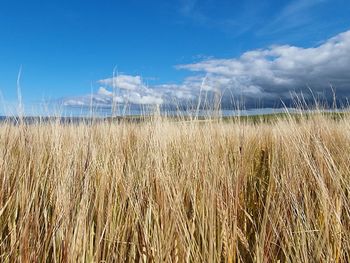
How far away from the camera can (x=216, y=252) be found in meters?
1.18

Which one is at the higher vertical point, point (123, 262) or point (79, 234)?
point (79, 234)

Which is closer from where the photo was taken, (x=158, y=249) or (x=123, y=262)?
(x=158, y=249)

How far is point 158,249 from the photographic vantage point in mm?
1144

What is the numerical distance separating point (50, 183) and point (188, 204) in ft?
2.35

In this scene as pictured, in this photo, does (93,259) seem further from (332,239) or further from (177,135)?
(177,135)

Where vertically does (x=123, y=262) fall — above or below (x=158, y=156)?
below

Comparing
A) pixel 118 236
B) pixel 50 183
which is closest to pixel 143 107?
pixel 50 183

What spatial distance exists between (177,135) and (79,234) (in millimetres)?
1654

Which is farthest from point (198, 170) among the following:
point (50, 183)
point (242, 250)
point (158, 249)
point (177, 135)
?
point (177, 135)

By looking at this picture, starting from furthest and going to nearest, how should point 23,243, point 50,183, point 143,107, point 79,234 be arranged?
point 143,107
point 50,183
point 79,234
point 23,243

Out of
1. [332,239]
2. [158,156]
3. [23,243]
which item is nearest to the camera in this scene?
[23,243]

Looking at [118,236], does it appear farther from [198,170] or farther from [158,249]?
[198,170]

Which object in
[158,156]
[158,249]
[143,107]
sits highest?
[143,107]

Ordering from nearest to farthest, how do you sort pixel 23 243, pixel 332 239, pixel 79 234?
pixel 23 243 → pixel 79 234 → pixel 332 239
